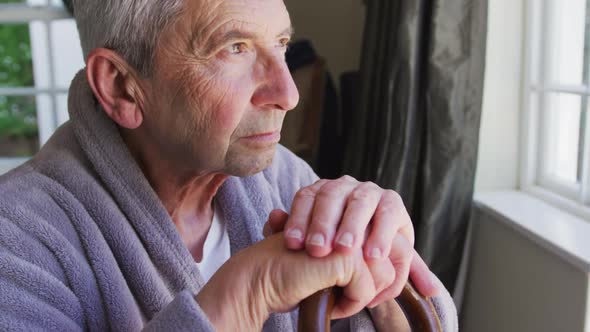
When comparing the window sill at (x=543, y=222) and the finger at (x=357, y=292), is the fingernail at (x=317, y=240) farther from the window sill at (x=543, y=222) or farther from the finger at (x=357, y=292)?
the window sill at (x=543, y=222)

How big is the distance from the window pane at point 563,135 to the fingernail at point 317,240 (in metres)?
1.34

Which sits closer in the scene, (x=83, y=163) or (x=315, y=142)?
(x=83, y=163)

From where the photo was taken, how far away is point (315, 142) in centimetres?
287

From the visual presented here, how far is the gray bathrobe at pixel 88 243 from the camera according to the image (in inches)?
34.0

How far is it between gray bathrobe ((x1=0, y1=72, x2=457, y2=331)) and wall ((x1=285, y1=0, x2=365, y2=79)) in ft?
7.77

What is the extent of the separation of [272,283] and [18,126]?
307cm

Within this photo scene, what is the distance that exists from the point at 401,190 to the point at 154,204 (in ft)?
3.59

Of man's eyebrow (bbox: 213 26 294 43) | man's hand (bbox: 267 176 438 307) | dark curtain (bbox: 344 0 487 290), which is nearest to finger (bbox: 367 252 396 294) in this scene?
man's hand (bbox: 267 176 438 307)

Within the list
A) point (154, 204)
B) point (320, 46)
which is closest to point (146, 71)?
point (154, 204)

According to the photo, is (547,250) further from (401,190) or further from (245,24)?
(245,24)

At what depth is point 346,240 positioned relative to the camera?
0.76 m

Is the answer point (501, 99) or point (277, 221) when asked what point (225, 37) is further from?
point (501, 99)

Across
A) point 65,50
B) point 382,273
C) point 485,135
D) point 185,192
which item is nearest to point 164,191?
point 185,192

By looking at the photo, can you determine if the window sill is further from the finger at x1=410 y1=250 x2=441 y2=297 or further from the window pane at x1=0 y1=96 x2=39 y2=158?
A: the window pane at x1=0 y1=96 x2=39 y2=158
